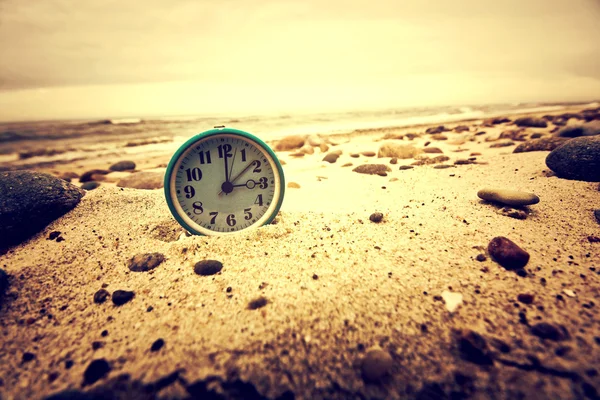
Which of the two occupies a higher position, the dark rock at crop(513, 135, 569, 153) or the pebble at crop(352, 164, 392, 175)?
the dark rock at crop(513, 135, 569, 153)

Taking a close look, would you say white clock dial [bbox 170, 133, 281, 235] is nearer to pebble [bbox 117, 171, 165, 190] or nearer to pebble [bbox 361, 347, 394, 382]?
pebble [bbox 361, 347, 394, 382]

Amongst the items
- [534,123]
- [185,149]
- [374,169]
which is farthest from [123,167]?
[534,123]

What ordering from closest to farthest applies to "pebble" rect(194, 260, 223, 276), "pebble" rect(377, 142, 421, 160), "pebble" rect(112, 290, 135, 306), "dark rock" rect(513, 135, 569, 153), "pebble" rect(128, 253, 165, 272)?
"pebble" rect(112, 290, 135, 306) < "pebble" rect(194, 260, 223, 276) < "pebble" rect(128, 253, 165, 272) < "dark rock" rect(513, 135, 569, 153) < "pebble" rect(377, 142, 421, 160)

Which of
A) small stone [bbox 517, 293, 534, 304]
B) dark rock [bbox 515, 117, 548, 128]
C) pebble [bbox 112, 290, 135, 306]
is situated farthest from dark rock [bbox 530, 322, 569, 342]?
dark rock [bbox 515, 117, 548, 128]

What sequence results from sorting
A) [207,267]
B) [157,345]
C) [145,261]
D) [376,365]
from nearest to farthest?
[376,365], [157,345], [207,267], [145,261]

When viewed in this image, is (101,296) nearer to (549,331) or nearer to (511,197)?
(549,331)

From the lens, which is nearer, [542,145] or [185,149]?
[185,149]

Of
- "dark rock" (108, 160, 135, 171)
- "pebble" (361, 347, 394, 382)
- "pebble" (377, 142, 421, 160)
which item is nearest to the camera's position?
"pebble" (361, 347, 394, 382)
